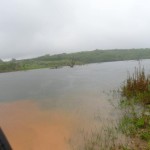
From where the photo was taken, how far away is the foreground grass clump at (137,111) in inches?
372

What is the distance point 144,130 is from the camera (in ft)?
31.5

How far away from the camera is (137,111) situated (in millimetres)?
12898

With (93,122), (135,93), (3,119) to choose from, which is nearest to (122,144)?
(93,122)

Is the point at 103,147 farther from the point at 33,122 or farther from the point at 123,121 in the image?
the point at 33,122

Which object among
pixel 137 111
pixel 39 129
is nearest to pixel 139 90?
pixel 137 111

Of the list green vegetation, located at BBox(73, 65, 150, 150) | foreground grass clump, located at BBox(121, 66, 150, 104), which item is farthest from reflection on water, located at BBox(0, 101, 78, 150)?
foreground grass clump, located at BBox(121, 66, 150, 104)

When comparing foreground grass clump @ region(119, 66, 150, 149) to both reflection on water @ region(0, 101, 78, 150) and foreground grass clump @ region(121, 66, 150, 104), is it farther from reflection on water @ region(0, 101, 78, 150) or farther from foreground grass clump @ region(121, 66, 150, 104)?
reflection on water @ region(0, 101, 78, 150)

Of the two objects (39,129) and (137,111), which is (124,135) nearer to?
(137,111)

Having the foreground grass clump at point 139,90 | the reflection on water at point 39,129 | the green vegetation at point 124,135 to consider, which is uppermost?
the foreground grass clump at point 139,90

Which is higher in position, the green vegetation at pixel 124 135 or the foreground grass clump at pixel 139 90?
the foreground grass clump at pixel 139 90

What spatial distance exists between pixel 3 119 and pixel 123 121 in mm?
8312

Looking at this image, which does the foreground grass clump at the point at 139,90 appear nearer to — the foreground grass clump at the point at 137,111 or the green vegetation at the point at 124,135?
the foreground grass clump at the point at 137,111

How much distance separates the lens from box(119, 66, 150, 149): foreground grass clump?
9442mm

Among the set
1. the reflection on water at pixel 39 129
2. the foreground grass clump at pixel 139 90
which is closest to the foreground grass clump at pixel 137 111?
the foreground grass clump at pixel 139 90
